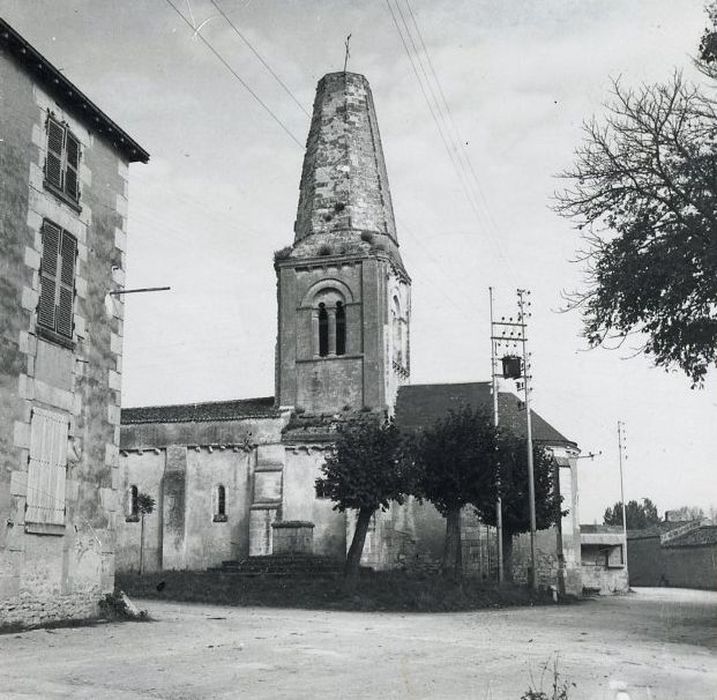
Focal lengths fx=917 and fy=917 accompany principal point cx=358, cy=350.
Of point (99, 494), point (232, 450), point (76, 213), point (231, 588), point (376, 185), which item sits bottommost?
point (231, 588)

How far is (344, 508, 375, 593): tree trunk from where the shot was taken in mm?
25470

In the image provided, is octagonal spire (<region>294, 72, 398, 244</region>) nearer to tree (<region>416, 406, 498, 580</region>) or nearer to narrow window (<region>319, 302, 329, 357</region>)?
narrow window (<region>319, 302, 329, 357</region>)

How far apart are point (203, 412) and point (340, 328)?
675cm

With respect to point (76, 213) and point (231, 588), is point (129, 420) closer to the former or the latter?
point (231, 588)

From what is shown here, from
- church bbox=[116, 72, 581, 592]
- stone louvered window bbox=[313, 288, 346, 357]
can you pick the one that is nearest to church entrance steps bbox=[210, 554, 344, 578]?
church bbox=[116, 72, 581, 592]

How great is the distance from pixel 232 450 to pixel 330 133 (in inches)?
575

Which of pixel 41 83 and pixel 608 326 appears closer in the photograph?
pixel 41 83

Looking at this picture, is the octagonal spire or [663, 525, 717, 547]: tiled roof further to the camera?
[663, 525, 717, 547]: tiled roof

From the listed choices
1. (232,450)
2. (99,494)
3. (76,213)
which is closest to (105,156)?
(76,213)

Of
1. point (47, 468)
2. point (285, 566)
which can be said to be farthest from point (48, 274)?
point (285, 566)

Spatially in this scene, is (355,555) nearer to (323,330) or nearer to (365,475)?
(365,475)

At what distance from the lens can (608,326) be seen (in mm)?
16109

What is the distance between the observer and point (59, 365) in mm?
14875

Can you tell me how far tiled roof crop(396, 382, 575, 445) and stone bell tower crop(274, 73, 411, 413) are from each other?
882 millimetres
